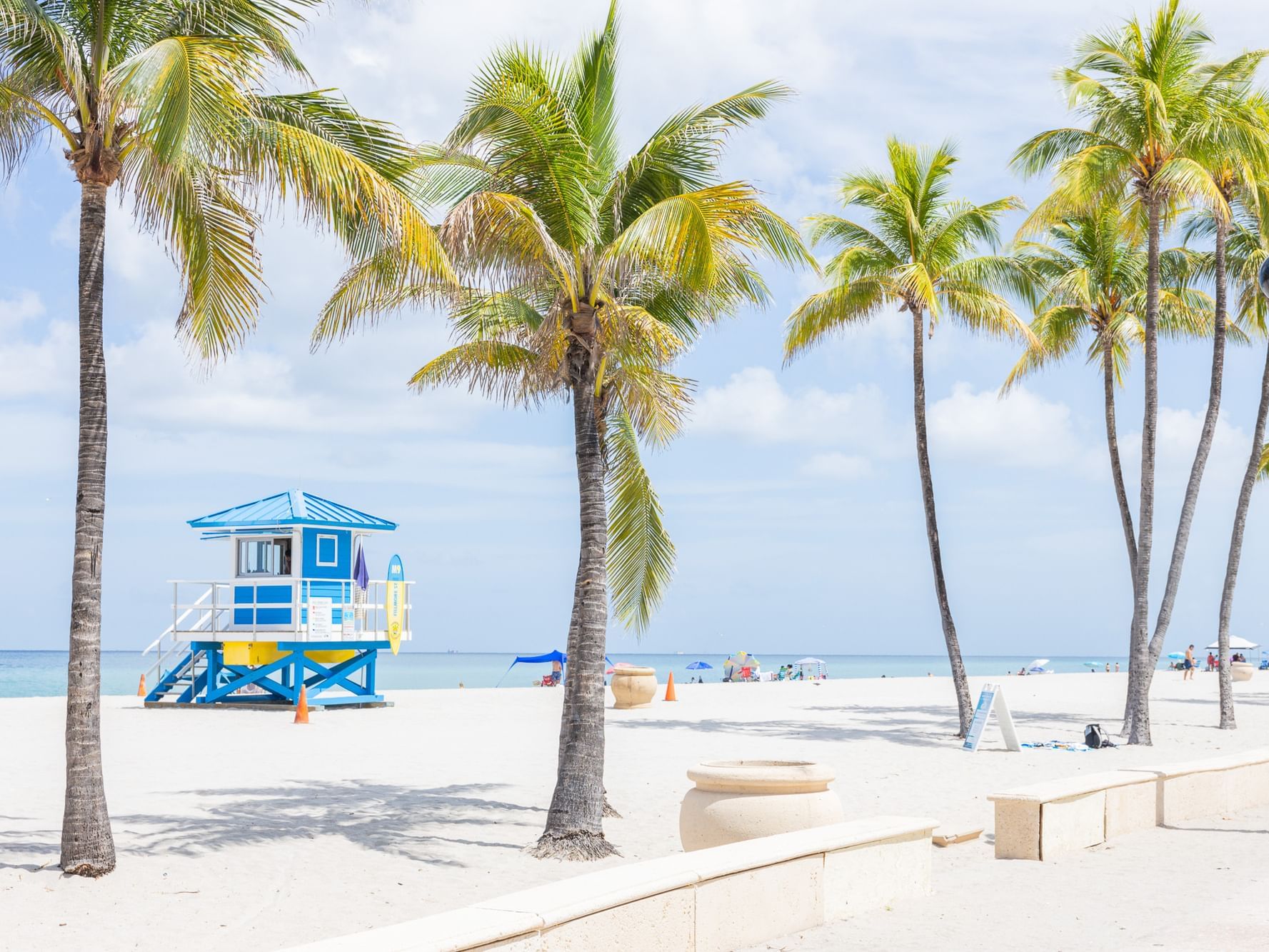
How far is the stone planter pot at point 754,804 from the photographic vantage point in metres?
8.28

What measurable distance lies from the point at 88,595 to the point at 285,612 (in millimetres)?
17717

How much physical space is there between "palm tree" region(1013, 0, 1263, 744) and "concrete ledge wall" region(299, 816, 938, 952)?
1308 centimetres

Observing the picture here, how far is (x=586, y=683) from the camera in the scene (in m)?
10.5

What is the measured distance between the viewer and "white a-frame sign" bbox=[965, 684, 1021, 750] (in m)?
18.4

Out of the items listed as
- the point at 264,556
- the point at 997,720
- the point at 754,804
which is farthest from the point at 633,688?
the point at 754,804

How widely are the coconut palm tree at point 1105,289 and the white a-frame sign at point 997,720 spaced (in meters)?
4.47

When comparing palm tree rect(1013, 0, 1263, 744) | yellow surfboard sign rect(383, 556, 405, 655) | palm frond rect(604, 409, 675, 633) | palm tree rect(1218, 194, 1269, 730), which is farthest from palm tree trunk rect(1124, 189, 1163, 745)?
yellow surfboard sign rect(383, 556, 405, 655)

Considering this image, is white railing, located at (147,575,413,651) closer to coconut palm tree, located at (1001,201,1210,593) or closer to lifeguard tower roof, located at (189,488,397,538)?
lifeguard tower roof, located at (189,488,397,538)

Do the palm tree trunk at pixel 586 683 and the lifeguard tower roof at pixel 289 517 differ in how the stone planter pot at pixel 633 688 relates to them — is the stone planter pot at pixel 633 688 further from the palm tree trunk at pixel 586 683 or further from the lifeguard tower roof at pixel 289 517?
the palm tree trunk at pixel 586 683

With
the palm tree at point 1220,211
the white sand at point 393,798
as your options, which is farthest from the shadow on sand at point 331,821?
the palm tree at point 1220,211

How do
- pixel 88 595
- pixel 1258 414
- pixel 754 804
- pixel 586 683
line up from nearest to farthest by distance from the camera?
pixel 754 804, pixel 88 595, pixel 586 683, pixel 1258 414

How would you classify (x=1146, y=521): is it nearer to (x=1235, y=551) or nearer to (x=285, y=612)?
(x=1235, y=551)

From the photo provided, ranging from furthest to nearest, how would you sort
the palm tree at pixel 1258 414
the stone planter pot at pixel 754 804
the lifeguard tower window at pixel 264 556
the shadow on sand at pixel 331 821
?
the lifeguard tower window at pixel 264 556 < the palm tree at pixel 1258 414 < the shadow on sand at pixel 331 821 < the stone planter pot at pixel 754 804

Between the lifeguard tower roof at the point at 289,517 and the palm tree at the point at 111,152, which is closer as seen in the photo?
the palm tree at the point at 111,152
